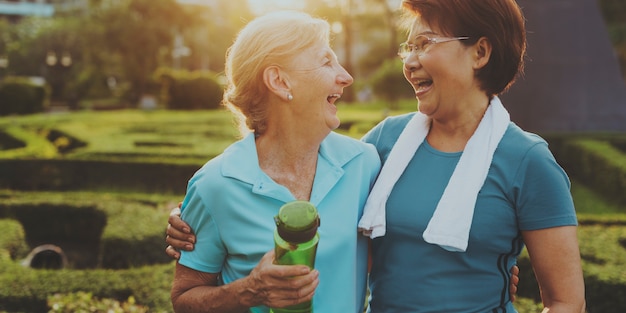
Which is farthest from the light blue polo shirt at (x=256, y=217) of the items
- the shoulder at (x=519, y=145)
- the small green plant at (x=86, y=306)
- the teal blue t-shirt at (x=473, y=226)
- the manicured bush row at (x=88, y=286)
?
the manicured bush row at (x=88, y=286)

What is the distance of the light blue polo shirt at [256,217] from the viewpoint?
188 centimetres

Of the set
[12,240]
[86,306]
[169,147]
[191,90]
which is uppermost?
[86,306]

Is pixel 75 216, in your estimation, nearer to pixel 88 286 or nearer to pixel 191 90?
pixel 88 286

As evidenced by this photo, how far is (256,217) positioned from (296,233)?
0.40 m

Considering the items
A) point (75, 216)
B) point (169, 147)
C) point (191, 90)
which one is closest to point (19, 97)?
point (191, 90)

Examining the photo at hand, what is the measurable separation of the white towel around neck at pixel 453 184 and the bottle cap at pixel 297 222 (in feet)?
1.61

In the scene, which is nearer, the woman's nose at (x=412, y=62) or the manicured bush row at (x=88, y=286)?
the woman's nose at (x=412, y=62)

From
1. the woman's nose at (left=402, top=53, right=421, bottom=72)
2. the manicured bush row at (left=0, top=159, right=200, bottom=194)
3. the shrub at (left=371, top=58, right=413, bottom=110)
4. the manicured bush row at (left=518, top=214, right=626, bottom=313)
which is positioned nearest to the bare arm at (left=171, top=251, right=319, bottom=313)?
the woman's nose at (left=402, top=53, right=421, bottom=72)

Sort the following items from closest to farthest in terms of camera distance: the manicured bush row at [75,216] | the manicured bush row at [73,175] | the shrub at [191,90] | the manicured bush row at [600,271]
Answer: the manicured bush row at [600,271]
the manicured bush row at [75,216]
the manicured bush row at [73,175]
the shrub at [191,90]

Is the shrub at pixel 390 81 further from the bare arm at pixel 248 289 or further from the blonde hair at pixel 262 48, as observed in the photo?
the bare arm at pixel 248 289

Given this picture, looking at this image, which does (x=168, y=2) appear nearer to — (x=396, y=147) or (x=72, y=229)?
(x=72, y=229)

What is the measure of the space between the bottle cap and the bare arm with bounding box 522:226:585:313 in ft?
2.36

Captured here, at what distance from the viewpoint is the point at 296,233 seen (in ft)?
4.90

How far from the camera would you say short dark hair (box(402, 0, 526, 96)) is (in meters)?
1.93
